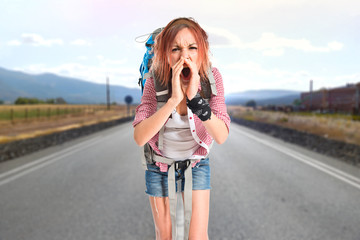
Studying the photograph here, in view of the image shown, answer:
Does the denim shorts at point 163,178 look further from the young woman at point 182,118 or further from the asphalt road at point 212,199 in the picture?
the asphalt road at point 212,199

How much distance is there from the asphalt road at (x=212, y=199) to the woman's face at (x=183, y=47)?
3.64 metres

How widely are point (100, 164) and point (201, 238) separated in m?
8.66

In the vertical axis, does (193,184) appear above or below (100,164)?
above

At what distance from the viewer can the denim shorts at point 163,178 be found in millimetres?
1209

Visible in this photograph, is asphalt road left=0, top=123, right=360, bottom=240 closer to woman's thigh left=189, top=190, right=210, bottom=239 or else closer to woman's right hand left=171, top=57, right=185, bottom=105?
woman's thigh left=189, top=190, right=210, bottom=239

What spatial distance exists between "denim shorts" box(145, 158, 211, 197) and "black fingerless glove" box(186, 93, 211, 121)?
283 mm

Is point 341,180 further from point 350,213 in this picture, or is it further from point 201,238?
point 201,238

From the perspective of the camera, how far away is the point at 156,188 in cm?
123

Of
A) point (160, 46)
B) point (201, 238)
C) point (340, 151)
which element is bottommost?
point (340, 151)

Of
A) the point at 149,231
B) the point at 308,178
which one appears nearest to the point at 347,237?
the point at 149,231

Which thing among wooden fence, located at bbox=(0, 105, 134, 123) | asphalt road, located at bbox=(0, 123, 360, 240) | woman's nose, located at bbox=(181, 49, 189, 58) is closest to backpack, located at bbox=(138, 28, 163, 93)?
woman's nose, located at bbox=(181, 49, 189, 58)

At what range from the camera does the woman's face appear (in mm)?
1006

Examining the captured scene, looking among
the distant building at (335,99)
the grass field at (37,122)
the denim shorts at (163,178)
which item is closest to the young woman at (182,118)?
the denim shorts at (163,178)

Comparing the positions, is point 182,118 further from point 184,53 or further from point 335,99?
point 335,99
